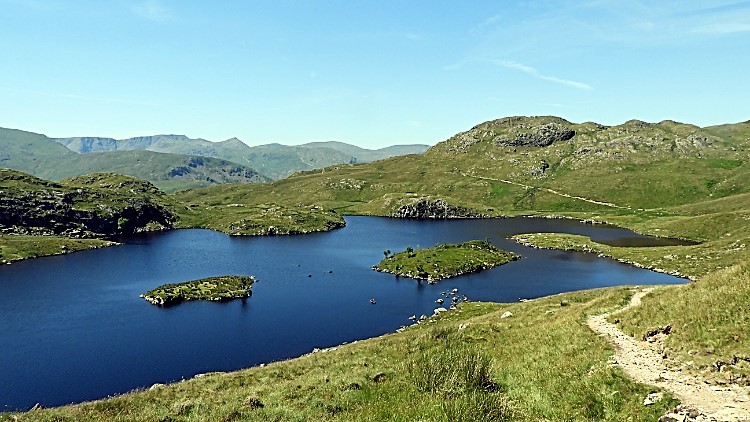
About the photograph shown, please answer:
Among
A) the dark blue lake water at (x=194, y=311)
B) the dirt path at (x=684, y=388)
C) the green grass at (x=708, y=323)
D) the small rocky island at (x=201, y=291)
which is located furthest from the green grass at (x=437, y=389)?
the small rocky island at (x=201, y=291)

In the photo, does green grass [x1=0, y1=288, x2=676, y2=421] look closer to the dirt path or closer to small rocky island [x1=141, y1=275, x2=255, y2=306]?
the dirt path

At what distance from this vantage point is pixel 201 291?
121 metres

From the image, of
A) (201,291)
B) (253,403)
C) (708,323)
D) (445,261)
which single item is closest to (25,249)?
(201,291)

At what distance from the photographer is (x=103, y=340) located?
8850 cm

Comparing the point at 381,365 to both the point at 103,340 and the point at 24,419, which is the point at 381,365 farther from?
the point at 103,340

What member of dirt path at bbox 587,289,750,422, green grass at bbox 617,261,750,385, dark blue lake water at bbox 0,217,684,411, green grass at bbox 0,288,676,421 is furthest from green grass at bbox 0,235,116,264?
green grass at bbox 617,261,750,385

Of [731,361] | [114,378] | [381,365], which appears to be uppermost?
[731,361]

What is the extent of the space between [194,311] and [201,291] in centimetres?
1468

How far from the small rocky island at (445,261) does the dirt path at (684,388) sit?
341ft

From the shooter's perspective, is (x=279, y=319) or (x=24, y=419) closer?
(x=24, y=419)

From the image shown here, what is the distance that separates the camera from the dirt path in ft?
60.0

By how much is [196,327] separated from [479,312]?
62.1 m

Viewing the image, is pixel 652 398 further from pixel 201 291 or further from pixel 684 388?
pixel 201 291

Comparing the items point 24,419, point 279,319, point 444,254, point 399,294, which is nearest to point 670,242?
point 444,254
